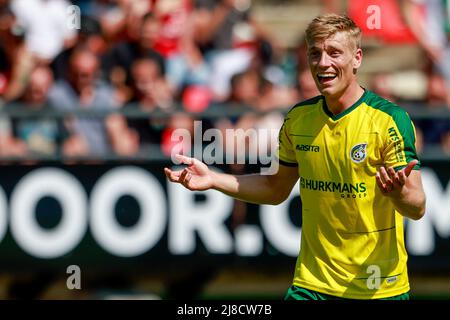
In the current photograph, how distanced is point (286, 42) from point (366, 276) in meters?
6.86

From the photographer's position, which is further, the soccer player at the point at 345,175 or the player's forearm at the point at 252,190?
the player's forearm at the point at 252,190

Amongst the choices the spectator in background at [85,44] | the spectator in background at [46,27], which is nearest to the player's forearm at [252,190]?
the spectator in background at [85,44]

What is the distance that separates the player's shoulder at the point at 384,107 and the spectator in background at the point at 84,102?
4188mm

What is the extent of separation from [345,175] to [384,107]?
44 cm

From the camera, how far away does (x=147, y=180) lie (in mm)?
9203

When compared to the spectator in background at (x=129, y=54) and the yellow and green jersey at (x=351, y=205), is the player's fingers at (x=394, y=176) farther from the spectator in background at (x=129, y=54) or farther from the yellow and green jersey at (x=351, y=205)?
the spectator in background at (x=129, y=54)

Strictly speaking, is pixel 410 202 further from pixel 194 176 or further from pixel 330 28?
pixel 194 176

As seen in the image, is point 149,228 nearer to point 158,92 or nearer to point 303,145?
point 158,92

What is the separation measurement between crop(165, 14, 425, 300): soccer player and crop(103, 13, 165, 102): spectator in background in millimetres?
4517

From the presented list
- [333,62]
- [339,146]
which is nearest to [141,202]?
[339,146]

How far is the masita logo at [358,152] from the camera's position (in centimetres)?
545

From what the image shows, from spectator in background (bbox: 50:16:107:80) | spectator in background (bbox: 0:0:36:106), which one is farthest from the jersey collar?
spectator in background (bbox: 0:0:36:106)

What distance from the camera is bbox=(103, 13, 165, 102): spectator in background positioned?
10195 millimetres

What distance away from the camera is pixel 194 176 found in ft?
19.2
